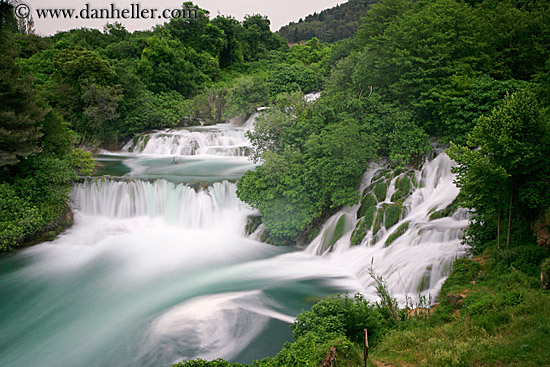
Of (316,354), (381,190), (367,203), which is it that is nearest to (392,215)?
(367,203)

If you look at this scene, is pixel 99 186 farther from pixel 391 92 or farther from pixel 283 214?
pixel 391 92

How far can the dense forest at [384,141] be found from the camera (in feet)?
26.1

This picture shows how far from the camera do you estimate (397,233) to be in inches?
540

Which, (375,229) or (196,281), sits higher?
(375,229)

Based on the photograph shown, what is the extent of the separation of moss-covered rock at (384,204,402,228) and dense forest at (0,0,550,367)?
1.72 metres

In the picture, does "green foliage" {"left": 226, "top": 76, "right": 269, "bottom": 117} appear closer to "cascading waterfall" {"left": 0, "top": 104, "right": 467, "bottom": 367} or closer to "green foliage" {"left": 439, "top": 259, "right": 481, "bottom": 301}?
"cascading waterfall" {"left": 0, "top": 104, "right": 467, "bottom": 367}

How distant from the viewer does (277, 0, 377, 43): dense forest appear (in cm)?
7206

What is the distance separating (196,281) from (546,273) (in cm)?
1006

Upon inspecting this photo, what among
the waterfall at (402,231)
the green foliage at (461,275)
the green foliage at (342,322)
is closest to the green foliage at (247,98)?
the waterfall at (402,231)

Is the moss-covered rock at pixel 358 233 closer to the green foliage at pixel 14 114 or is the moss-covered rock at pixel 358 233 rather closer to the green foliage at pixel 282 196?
the green foliage at pixel 282 196

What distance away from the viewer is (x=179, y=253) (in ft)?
54.1

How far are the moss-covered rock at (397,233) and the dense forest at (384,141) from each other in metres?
2.28

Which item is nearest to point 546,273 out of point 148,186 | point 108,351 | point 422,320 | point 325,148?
point 422,320

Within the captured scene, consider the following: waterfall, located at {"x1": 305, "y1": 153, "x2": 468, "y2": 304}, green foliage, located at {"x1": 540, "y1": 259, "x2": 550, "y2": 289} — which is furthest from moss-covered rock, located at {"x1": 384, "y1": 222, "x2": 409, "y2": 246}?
green foliage, located at {"x1": 540, "y1": 259, "x2": 550, "y2": 289}
